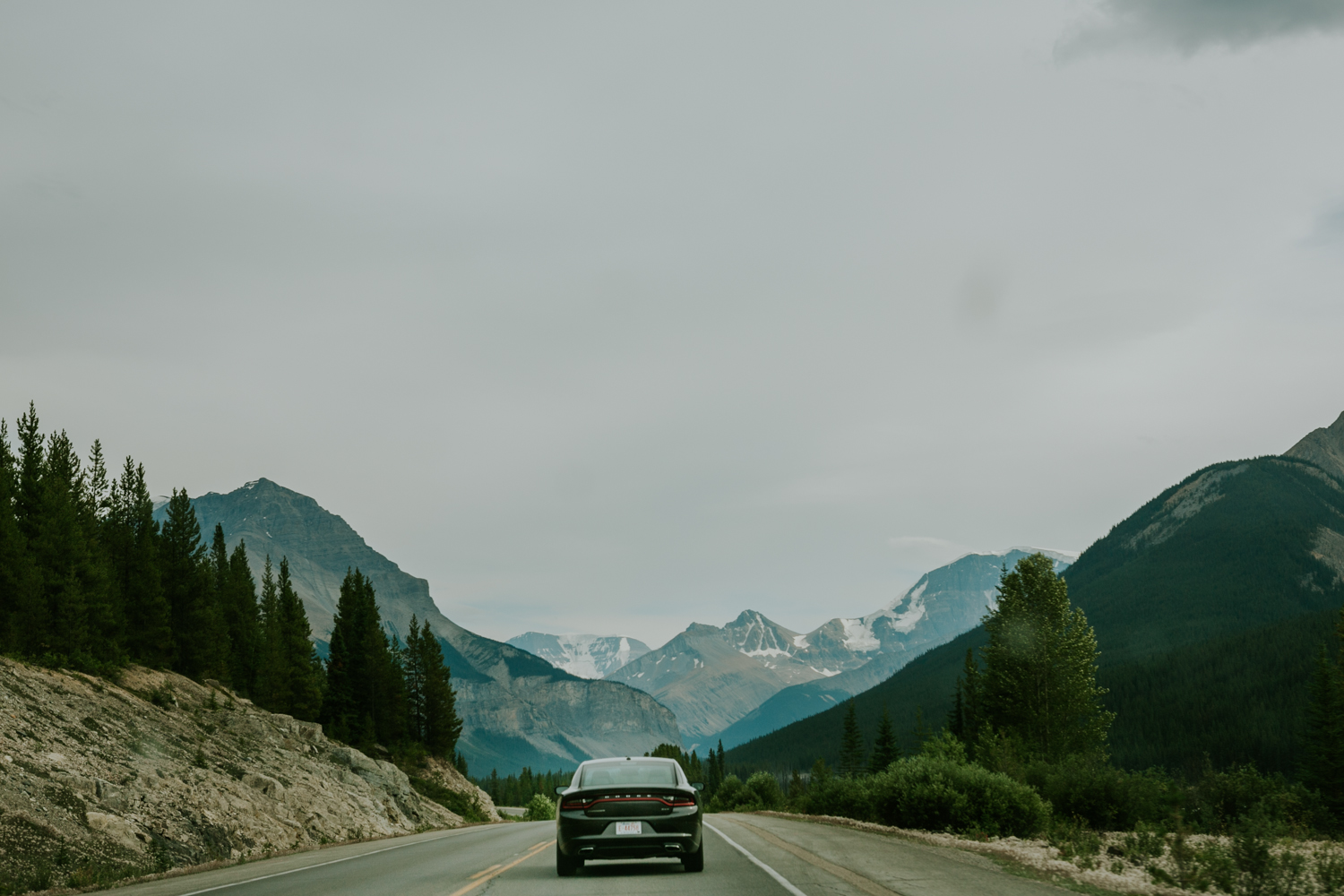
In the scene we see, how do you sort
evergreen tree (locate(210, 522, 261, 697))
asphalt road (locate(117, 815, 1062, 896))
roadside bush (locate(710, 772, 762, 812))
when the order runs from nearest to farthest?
asphalt road (locate(117, 815, 1062, 896)), evergreen tree (locate(210, 522, 261, 697)), roadside bush (locate(710, 772, 762, 812))

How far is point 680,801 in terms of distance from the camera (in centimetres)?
1482

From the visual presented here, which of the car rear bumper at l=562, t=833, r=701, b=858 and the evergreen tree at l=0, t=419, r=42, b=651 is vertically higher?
the evergreen tree at l=0, t=419, r=42, b=651

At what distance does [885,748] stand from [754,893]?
87869mm

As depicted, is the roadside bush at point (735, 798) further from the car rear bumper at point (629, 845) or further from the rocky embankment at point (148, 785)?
the car rear bumper at point (629, 845)

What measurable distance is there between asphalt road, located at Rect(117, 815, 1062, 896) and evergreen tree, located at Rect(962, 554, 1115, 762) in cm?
2973

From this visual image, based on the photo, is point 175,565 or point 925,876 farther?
point 175,565

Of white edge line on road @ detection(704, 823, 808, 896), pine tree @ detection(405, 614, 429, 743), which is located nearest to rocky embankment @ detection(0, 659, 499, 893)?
white edge line on road @ detection(704, 823, 808, 896)

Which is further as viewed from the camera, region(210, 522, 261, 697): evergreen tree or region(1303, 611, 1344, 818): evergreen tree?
region(210, 522, 261, 697): evergreen tree

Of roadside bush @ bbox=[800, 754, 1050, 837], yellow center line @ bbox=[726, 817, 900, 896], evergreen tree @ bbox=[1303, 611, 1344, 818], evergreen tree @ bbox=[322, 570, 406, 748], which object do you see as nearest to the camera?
yellow center line @ bbox=[726, 817, 900, 896]

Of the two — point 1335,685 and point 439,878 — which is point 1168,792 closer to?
point 439,878

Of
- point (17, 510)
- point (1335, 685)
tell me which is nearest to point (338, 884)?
point (17, 510)

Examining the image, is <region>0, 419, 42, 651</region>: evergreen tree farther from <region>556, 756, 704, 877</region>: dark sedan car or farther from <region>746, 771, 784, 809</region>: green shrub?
<region>746, 771, 784, 809</region>: green shrub

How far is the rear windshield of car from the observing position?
597 inches

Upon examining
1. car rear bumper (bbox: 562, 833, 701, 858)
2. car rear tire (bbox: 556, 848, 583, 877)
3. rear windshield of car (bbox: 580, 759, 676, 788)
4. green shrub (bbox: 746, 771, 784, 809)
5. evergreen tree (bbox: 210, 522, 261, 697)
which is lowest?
green shrub (bbox: 746, 771, 784, 809)
